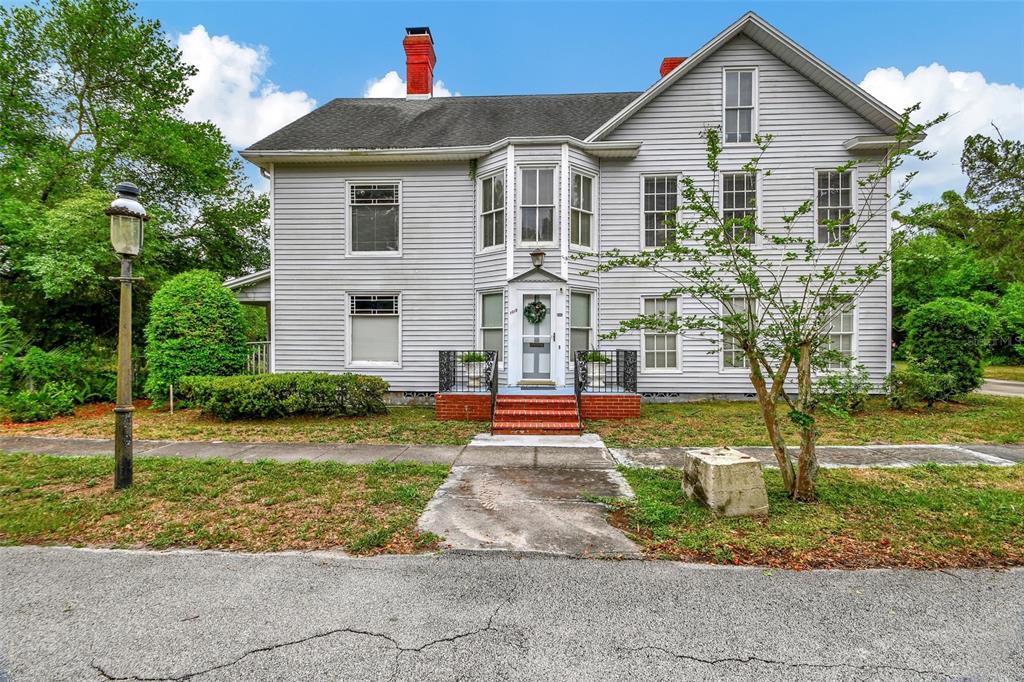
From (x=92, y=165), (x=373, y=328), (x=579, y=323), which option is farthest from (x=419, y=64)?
(x=92, y=165)

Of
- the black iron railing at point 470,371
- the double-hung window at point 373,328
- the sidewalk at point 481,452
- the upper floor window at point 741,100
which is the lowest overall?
the sidewalk at point 481,452

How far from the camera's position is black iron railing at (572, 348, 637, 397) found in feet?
32.9

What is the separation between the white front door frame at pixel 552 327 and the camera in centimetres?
1059

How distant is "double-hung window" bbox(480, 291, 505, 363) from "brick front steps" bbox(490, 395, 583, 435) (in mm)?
2340

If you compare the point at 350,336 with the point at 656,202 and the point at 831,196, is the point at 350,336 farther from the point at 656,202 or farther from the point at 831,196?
the point at 831,196

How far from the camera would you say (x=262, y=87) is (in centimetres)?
2164

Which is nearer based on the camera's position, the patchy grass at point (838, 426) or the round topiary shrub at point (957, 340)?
the patchy grass at point (838, 426)

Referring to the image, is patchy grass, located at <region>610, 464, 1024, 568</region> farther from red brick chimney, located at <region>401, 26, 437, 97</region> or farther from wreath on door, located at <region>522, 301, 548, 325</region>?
red brick chimney, located at <region>401, 26, 437, 97</region>

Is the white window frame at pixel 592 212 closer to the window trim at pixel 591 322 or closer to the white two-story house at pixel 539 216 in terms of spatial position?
the white two-story house at pixel 539 216

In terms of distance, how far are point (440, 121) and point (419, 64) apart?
3209 millimetres

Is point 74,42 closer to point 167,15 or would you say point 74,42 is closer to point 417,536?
point 167,15

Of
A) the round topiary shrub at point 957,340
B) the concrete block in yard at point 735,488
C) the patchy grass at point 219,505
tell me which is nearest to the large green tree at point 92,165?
the patchy grass at point 219,505

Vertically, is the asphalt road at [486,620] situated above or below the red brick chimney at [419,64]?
below

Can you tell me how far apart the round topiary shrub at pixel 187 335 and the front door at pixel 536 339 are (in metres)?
6.72
